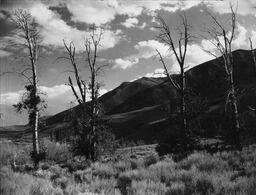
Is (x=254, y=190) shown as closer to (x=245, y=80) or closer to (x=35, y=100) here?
(x=35, y=100)

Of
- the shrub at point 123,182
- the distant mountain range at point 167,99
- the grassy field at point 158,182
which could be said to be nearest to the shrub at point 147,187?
the grassy field at point 158,182

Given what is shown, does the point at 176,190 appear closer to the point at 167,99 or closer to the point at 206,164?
the point at 206,164

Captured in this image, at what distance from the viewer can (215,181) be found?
793cm

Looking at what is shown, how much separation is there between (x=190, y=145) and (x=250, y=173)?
11.0 meters

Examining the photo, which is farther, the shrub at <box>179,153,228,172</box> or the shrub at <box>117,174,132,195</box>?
the shrub at <box>179,153,228,172</box>

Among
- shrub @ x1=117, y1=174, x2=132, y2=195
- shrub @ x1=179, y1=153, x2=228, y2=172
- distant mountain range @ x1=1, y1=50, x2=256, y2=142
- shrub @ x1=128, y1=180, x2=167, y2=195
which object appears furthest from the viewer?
distant mountain range @ x1=1, y1=50, x2=256, y2=142

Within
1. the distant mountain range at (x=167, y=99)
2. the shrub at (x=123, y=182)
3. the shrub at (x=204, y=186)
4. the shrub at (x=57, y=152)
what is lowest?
the shrub at (x=57, y=152)

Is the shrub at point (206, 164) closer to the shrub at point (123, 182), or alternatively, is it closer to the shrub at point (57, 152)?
the shrub at point (123, 182)

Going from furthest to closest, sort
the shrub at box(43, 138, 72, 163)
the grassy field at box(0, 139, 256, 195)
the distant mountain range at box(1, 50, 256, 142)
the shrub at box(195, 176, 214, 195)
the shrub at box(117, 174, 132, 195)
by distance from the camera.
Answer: the distant mountain range at box(1, 50, 256, 142) → the shrub at box(43, 138, 72, 163) → the shrub at box(117, 174, 132, 195) → the shrub at box(195, 176, 214, 195) → the grassy field at box(0, 139, 256, 195)

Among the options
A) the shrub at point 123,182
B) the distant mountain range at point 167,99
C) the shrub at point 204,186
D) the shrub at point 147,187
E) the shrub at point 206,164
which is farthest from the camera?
the distant mountain range at point 167,99

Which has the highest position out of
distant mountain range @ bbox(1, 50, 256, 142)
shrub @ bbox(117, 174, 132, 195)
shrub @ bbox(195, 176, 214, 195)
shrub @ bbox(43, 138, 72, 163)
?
distant mountain range @ bbox(1, 50, 256, 142)

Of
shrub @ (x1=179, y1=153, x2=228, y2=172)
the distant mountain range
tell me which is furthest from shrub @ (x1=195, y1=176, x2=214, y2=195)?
the distant mountain range

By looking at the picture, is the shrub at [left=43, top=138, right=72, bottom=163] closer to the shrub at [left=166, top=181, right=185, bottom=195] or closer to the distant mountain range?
the shrub at [left=166, top=181, right=185, bottom=195]

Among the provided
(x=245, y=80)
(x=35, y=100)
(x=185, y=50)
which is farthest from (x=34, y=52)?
(x=245, y=80)
